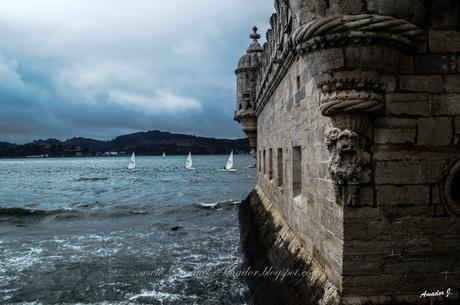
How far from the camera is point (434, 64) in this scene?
4734 millimetres

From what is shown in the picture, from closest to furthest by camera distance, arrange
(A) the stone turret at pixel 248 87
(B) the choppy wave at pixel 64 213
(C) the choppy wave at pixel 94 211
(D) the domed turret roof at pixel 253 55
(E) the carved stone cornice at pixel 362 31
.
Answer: (E) the carved stone cornice at pixel 362 31, (A) the stone turret at pixel 248 87, (D) the domed turret roof at pixel 253 55, (B) the choppy wave at pixel 64 213, (C) the choppy wave at pixel 94 211

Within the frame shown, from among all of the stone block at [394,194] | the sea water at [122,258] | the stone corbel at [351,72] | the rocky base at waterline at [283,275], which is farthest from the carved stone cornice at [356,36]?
the sea water at [122,258]

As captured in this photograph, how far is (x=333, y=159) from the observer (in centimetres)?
469

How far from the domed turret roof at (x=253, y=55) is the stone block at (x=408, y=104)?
50.2ft

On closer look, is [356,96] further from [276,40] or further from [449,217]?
[276,40]

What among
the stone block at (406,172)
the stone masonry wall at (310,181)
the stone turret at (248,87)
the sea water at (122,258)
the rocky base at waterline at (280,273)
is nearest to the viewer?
the stone block at (406,172)

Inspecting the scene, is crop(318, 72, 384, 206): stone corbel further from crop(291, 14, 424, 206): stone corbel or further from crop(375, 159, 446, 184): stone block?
crop(375, 159, 446, 184): stone block

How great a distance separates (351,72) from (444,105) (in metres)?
1.18

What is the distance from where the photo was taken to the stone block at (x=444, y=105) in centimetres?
472

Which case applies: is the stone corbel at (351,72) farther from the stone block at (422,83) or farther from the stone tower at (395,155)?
the stone block at (422,83)

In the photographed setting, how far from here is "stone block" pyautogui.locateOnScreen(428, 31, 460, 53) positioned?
15.6 ft

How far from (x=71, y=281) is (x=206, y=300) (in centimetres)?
445

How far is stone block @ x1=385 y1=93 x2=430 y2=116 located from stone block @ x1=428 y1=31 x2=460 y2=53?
0.55 m

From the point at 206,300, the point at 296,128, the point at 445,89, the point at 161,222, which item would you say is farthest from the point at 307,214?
the point at 161,222
